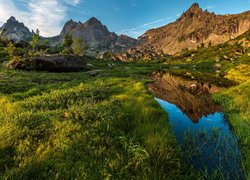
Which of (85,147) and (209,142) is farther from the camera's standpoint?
(209,142)

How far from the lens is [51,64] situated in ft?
163

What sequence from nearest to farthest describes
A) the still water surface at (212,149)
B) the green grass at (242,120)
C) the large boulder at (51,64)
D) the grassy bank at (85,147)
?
the grassy bank at (85,147) < the still water surface at (212,149) < the green grass at (242,120) < the large boulder at (51,64)

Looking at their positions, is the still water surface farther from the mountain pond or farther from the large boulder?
the large boulder

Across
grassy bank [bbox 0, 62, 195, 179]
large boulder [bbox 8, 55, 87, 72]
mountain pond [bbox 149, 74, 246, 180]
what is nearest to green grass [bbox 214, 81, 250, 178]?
mountain pond [bbox 149, 74, 246, 180]

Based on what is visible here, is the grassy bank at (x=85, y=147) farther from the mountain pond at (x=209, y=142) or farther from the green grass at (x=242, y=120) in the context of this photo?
the green grass at (x=242, y=120)

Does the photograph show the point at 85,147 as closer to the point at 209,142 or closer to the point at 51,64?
the point at 209,142

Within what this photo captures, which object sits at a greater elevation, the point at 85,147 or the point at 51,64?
the point at 51,64

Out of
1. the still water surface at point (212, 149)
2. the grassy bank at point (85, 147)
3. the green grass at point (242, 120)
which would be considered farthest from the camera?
the green grass at point (242, 120)

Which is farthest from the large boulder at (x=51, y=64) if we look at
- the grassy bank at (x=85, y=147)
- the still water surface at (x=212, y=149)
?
the still water surface at (x=212, y=149)

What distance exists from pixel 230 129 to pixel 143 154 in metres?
9.01

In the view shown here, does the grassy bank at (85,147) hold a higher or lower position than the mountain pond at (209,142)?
higher

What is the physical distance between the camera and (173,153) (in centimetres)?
1032

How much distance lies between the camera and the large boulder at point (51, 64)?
46.8 meters

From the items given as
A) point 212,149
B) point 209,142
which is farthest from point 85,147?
point 209,142
